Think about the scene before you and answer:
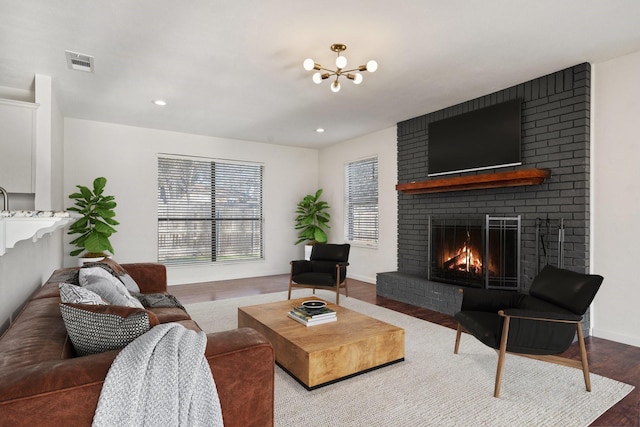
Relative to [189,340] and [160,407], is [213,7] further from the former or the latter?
[160,407]

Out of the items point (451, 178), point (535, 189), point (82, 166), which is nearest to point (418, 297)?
point (451, 178)

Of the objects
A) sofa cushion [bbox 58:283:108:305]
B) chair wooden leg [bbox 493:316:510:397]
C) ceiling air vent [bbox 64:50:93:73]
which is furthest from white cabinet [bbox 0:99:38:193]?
chair wooden leg [bbox 493:316:510:397]

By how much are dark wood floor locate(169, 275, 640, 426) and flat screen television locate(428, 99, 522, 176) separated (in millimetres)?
1906

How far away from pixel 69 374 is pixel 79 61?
10.8 feet

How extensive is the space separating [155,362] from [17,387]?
0.37 m

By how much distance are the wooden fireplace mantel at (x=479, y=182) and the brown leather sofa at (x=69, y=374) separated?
11.0 ft

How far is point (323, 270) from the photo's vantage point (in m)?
5.06

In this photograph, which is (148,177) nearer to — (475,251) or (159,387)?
(475,251)

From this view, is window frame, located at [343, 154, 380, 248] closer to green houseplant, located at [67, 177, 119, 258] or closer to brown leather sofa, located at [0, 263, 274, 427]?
green houseplant, located at [67, 177, 119, 258]

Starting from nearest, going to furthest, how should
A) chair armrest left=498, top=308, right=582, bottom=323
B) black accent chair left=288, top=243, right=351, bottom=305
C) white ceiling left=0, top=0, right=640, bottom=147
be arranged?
1. chair armrest left=498, top=308, right=582, bottom=323
2. white ceiling left=0, top=0, right=640, bottom=147
3. black accent chair left=288, top=243, right=351, bottom=305

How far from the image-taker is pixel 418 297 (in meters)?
4.63

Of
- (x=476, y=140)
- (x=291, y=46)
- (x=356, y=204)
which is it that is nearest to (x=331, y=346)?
(x=291, y=46)

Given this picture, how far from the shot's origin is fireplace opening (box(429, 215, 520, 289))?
4.02 m

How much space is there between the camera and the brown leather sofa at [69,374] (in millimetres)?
1062
